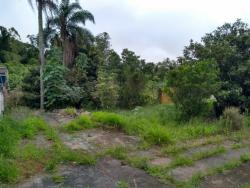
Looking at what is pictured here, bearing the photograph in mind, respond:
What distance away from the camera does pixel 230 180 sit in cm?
706

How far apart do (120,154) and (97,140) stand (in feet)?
5.02

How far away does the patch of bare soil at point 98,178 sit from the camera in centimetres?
628

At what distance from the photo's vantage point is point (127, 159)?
26.3 feet

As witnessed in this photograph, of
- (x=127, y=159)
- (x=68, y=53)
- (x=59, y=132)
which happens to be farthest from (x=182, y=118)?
(x=68, y=53)

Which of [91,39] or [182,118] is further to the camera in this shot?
[91,39]

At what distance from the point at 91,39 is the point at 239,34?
1011cm

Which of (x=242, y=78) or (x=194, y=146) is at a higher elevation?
(x=242, y=78)

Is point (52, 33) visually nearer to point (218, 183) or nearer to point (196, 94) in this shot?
point (196, 94)

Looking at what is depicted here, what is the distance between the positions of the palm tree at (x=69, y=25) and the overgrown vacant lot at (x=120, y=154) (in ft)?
37.1

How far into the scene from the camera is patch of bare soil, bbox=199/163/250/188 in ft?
22.1

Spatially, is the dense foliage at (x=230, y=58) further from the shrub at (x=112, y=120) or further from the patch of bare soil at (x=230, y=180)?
the patch of bare soil at (x=230, y=180)

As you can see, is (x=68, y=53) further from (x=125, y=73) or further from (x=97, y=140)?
(x=97, y=140)

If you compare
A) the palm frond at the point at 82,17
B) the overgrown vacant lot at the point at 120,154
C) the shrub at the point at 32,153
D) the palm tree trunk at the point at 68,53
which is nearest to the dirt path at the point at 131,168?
the overgrown vacant lot at the point at 120,154

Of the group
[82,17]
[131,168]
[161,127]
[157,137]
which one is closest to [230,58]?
[161,127]
